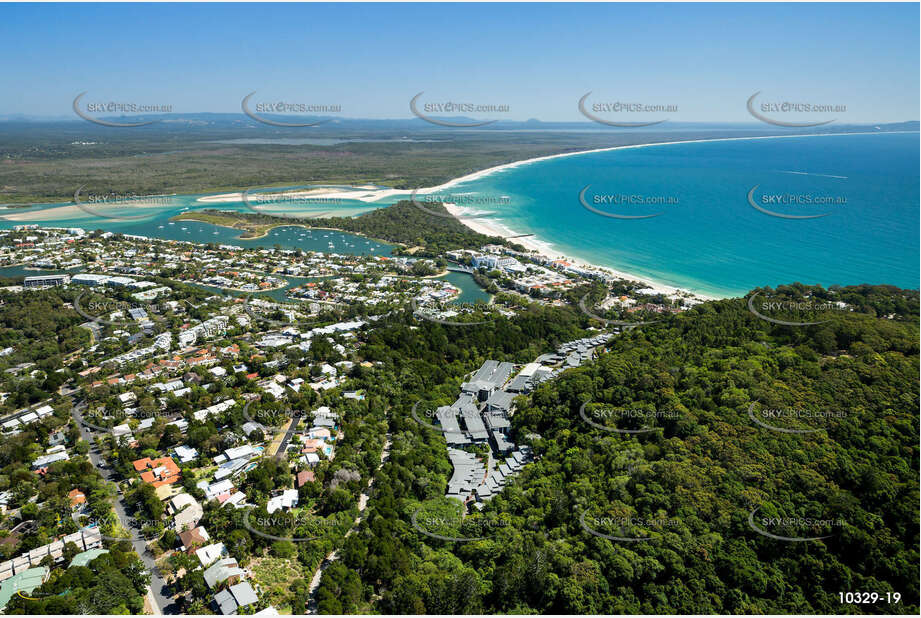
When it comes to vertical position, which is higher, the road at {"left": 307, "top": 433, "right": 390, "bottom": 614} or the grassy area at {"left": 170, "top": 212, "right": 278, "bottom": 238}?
the grassy area at {"left": 170, "top": 212, "right": 278, "bottom": 238}

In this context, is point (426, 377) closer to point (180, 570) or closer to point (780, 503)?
point (180, 570)

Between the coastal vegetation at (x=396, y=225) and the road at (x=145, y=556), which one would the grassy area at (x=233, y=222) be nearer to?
the coastal vegetation at (x=396, y=225)

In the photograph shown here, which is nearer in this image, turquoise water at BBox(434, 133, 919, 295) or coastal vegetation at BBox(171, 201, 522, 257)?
Answer: turquoise water at BBox(434, 133, 919, 295)

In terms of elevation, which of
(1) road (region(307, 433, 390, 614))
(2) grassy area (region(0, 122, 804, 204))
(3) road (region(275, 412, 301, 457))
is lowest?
(1) road (region(307, 433, 390, 614))

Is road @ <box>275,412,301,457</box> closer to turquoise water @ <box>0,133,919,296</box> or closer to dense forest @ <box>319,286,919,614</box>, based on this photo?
dense forest @ <box>319,286,919,614</box>

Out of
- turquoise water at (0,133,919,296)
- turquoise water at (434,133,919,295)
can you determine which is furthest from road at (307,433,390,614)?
turquoise water at (434,133,919,295)

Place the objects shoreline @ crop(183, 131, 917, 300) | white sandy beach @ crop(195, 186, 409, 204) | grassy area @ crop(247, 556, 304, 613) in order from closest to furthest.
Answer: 1. grassy area @ crop(247, 556, 304, 613)
2. shoreline @ crop(183, 131, 917, 300)
3. white sandy beach @ crop(195, 186, 409, 204)
